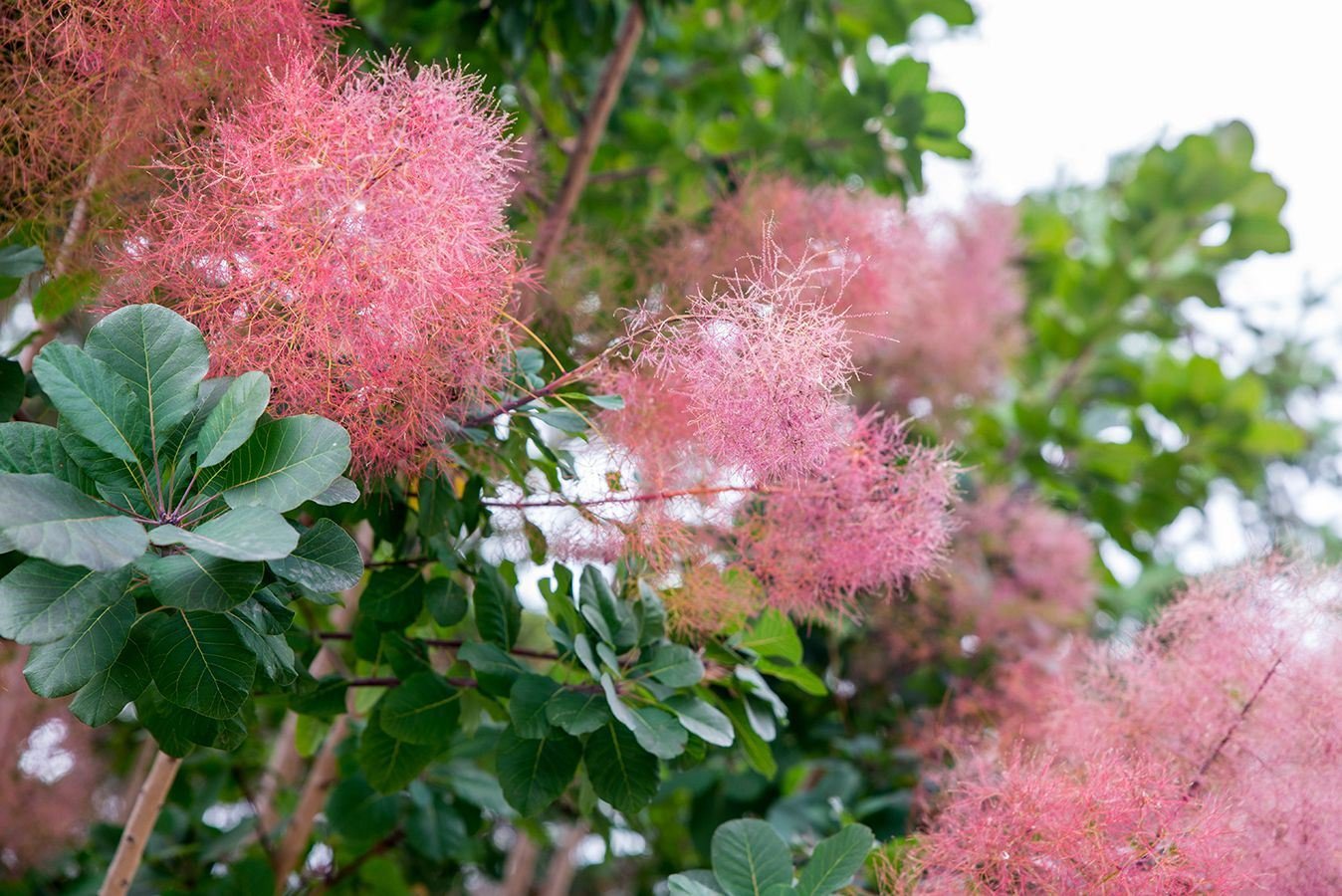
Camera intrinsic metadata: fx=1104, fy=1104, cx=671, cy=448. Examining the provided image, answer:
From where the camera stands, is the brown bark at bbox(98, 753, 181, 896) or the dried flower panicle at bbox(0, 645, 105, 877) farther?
the dried flower panicle at bbox(0, 645, 105, 877)

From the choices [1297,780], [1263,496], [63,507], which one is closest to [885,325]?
[1297,780]

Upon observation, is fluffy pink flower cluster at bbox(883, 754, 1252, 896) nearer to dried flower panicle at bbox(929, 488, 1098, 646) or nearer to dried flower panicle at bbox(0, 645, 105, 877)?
dried flower panicle at bbox(929, 488, 1098, 646)

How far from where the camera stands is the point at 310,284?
3.14 ft

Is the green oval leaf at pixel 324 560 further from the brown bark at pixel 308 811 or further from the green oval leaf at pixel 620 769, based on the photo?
Result: the brown bark at pixel 308 811

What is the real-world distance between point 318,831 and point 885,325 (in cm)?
148

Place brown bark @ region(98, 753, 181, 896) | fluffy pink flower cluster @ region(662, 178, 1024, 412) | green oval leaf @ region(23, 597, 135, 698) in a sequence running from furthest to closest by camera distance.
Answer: fluffy pink flower cluster @ region(662, 178, 1024, 412)
brown bark @ region(98, 753, 181, 896)
green oval leaf @ region(23, 597, 135, 698)

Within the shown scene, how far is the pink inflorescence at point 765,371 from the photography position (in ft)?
3.18

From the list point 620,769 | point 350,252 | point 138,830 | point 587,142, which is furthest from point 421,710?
point 587,142

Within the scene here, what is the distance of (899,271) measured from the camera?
1911mm

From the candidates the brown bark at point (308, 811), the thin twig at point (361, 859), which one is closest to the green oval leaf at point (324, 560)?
the brown bark at point (308, 811)

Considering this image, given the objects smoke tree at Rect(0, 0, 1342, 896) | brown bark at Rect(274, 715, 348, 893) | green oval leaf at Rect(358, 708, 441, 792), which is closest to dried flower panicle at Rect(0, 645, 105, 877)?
smoke tree at Rect(0, 0, 1342, 896)

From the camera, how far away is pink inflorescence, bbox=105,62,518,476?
96 centimetres

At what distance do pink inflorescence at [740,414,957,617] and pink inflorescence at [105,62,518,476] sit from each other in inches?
15.5

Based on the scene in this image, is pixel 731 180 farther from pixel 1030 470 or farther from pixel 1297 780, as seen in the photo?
pixel 1297 780
